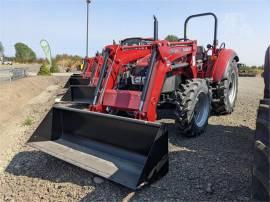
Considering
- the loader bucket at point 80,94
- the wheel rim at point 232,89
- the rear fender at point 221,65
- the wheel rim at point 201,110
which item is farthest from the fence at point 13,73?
the wheel rim at point 201,110

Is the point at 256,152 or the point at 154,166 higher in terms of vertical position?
the point at 256,152

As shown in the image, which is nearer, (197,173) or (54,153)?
(197,173)

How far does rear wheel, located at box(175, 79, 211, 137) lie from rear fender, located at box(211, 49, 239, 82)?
1.06 m

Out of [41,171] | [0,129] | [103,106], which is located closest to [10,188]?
[41,171]

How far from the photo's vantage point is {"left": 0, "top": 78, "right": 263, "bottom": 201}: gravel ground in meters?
3.53

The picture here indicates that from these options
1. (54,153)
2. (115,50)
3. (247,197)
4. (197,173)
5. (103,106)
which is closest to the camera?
(247,197)

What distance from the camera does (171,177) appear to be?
3871mm

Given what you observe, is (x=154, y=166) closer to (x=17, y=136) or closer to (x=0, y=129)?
(x=17, y=136)

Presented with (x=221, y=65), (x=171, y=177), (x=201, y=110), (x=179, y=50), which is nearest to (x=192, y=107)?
(x=201, y=110)

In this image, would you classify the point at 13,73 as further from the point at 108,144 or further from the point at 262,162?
the point at 262,162

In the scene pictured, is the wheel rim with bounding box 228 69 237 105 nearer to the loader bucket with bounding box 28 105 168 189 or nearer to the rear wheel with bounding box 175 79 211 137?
the rear wheel with bounding box 175 79 211 137

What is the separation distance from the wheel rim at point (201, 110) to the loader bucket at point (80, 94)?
14.2ft

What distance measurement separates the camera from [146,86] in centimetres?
467

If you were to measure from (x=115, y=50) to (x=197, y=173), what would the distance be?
2697mm
